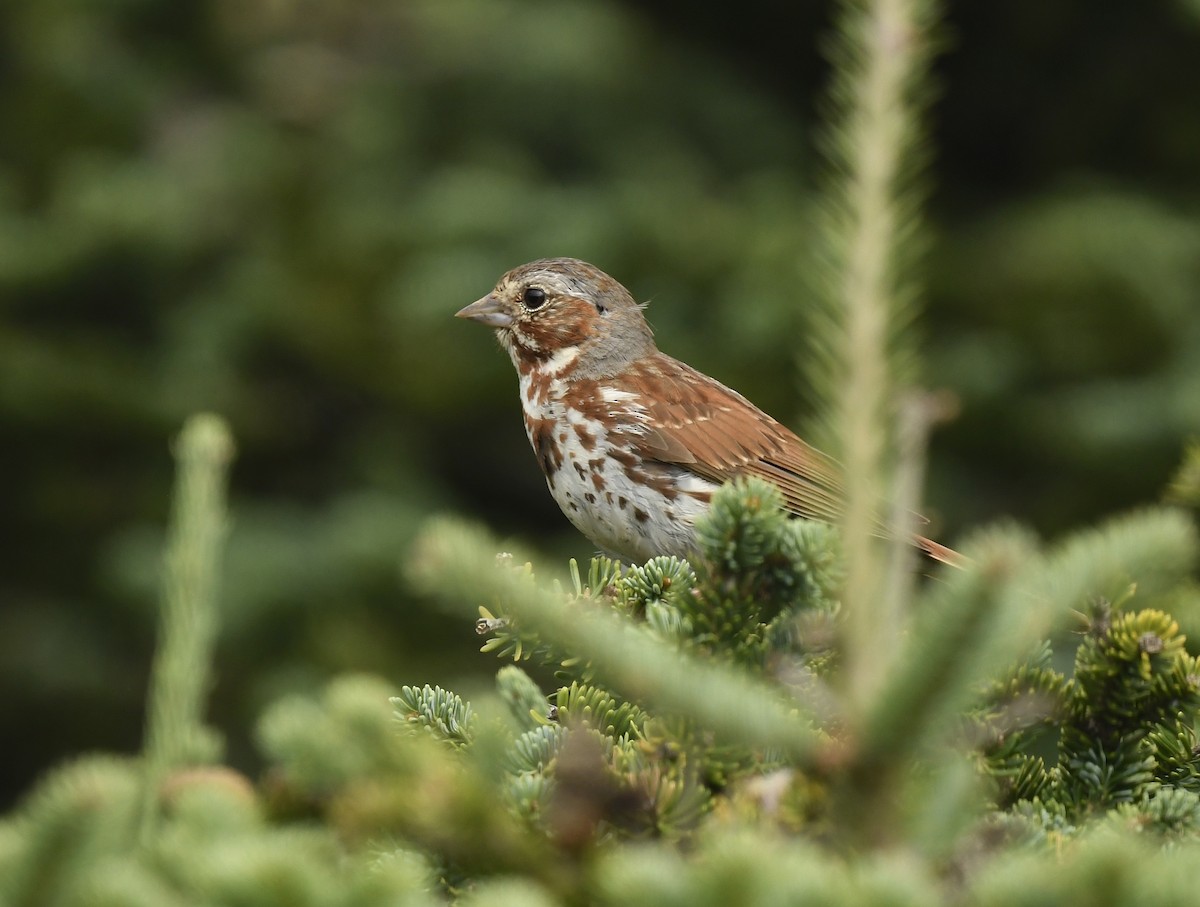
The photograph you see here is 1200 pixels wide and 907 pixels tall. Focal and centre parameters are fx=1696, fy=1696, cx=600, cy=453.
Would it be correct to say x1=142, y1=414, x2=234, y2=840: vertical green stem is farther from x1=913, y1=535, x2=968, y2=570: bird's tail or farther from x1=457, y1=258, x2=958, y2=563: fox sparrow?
x1=913, y1=535, x2=968, y2=570: bird's tail

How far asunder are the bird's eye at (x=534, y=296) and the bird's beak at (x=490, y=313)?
7 cm

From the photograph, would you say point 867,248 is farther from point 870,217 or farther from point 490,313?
point 490,313

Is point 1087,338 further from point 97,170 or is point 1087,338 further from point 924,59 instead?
point 924,59

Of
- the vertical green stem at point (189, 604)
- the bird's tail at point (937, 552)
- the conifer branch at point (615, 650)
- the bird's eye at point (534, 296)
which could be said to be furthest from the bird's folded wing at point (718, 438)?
the conifer branch at point (615, 650)

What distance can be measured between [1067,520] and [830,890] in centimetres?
670

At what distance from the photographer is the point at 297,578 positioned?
26.9 feet

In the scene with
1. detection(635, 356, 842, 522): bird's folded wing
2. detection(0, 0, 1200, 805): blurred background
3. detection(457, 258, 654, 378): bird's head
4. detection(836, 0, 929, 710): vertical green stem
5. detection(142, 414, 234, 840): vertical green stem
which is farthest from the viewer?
detection(0, 0, 1200, 805): blurred background

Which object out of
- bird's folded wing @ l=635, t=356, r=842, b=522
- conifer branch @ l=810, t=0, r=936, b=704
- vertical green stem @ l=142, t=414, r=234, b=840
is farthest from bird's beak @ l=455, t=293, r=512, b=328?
conifer branch @ l=810, t=0, r=936, b=704

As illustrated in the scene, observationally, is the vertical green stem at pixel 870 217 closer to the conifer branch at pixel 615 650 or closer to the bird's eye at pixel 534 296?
the conifer branch at pixel 615 650

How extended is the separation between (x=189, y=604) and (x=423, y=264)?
5.28 metres

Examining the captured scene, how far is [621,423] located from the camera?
13.3ft

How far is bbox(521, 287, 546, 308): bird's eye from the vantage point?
4.49 metres

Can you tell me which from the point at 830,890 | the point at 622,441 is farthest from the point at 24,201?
the point at 830,890

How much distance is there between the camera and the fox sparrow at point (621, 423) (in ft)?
12.8
